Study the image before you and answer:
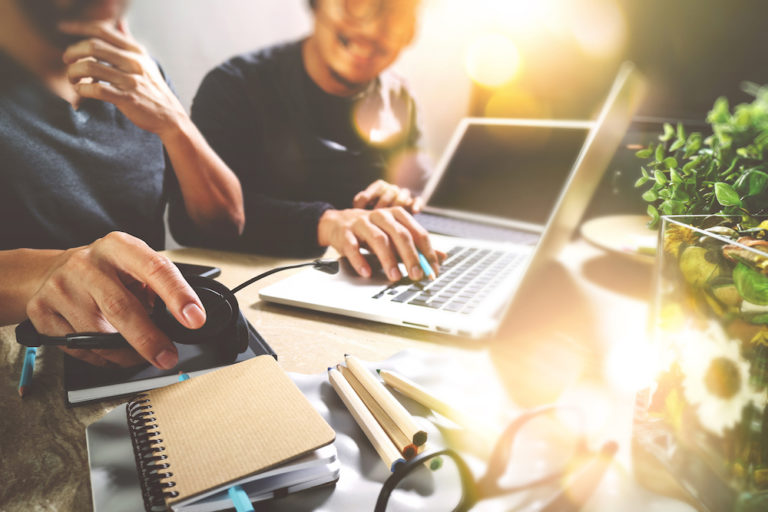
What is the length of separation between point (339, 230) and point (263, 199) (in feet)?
0.92

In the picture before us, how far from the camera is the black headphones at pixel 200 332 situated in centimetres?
41

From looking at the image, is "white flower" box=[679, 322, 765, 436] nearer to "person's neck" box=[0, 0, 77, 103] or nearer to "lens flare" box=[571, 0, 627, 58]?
"person's neck" box=[0, 0, 77, 103]

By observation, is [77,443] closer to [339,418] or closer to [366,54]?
[339,418]

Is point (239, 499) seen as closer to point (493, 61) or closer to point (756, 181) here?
point (756, 181)

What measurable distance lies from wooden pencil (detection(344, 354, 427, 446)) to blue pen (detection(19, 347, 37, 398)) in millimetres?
290

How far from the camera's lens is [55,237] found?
0.72 m

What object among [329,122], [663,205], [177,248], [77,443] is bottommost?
[177,248]

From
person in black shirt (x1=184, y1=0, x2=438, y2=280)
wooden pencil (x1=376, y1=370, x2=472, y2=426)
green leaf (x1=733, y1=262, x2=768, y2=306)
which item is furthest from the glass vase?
person in black shirt (x1=184, y1=0, x2=438, y2=280)

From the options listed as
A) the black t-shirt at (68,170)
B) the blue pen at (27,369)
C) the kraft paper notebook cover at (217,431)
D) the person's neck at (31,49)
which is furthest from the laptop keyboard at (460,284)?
the person's neck at (31,49)

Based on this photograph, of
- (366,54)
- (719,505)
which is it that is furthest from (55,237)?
(719,505)

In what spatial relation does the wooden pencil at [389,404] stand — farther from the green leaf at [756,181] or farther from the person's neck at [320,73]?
the person's neck at [320,73]

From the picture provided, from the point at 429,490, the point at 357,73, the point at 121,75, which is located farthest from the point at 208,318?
the point at 357,73

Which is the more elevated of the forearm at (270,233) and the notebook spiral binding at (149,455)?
the notebook spiral binding at (149,455)

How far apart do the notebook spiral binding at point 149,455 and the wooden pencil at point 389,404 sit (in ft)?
0.47
